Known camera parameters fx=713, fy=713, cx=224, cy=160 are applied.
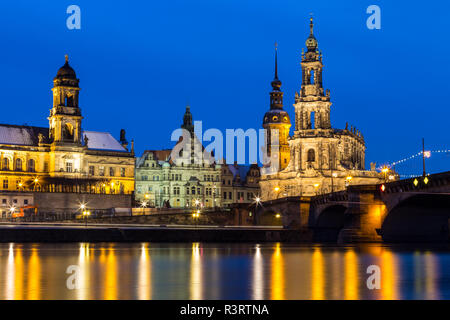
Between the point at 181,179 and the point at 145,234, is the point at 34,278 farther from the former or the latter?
the point at 181,179

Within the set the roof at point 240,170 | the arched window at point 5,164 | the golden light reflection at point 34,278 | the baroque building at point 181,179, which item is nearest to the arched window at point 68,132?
the arched window at point 5,164

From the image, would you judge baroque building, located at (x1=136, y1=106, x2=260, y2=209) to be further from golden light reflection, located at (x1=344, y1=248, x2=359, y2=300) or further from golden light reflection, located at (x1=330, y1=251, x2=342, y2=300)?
golden light reflection, located at (x1=330, y1=251, x2=342, y2=300)

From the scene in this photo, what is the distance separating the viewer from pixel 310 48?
→ 13712 centimetres

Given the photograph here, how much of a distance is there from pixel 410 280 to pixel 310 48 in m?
107

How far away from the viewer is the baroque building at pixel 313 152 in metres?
128

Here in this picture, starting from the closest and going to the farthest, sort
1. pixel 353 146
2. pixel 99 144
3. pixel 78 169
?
pixel 78 169
pixel 99 144
pixel 353 146

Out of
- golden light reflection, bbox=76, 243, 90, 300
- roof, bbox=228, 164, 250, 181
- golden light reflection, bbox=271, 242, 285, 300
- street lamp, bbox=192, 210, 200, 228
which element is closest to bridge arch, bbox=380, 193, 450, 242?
golden light reflection, bbox=271, 242, 285, 300

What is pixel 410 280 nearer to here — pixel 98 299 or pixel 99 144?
pixel 98 299

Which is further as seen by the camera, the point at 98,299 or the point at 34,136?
the point at 34,136

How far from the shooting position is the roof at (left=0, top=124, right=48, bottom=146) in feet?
411

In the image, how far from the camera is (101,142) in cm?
13500

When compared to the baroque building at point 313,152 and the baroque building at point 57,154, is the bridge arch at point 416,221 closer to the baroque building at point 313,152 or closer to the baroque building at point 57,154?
the baroque building at point 313,152
